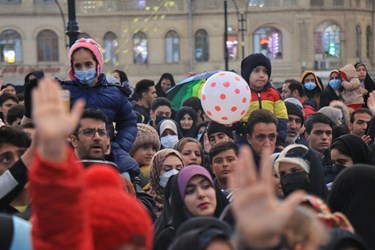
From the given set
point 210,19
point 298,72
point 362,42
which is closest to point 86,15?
point 210,19

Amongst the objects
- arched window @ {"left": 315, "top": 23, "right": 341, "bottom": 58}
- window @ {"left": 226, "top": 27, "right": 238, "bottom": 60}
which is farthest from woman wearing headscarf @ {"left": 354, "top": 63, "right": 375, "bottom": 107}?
arched window @ {"left": 315, "top": 23, "right": 341, "bottom": 58}

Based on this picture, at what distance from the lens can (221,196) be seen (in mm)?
7223

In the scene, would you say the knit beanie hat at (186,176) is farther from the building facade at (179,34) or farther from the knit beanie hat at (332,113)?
the building facade at (179,34)

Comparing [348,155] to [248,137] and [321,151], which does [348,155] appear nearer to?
[248,137]

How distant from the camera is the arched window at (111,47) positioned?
62.7m

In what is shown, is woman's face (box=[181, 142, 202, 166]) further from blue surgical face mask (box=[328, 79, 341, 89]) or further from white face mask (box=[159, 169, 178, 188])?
blue surgical face mask (box=[328, 79, 341, 89])

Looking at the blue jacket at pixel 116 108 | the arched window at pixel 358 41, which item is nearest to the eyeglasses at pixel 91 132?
the blue jacket at pixel 116 108

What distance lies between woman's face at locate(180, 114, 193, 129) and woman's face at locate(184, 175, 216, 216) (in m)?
8.21

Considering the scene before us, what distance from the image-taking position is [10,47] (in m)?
62.5

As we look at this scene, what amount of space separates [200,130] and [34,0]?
5067cm

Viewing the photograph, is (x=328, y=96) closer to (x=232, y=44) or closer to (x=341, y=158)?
(x=341, y=158)

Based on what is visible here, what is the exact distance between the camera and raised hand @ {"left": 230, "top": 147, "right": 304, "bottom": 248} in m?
3.61

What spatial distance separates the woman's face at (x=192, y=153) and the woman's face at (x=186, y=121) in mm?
4812

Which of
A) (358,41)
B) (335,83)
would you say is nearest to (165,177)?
(335,83)
